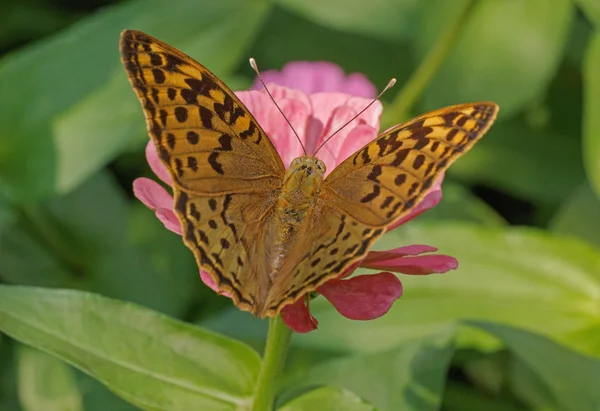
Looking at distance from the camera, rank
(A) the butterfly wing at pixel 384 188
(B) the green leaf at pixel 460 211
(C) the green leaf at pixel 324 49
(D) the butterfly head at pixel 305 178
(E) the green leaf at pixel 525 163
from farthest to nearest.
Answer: (C) the green leaf at pixel 324 49, (E) the green leaf at pixel 525 163, (B) the green leaf at pixel 460 211, (D) the butterfly head at pixel 305 178, (A) the butterfly wing at pixel 384 188

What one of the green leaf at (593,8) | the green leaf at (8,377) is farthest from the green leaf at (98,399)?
the green leaf at (593,8)

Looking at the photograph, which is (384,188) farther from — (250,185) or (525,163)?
(525,163)

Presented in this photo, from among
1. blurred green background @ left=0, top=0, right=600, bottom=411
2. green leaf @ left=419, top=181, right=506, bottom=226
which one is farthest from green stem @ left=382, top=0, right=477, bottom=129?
green leaf @ left=419, top=181, right=506, bottom=226

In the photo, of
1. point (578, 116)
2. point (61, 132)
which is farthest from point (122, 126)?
point (578, 116)

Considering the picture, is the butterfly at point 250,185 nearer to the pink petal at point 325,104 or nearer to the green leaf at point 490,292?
the pink petal at point 325,104

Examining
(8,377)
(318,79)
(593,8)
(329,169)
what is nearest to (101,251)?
(8,377)

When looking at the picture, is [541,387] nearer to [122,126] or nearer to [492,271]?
[492,271]

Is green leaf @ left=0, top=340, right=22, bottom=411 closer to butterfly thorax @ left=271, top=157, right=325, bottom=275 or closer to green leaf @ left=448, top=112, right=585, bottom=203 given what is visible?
butterfly thorax @ left=271, top=157, right=325, bottom=275
